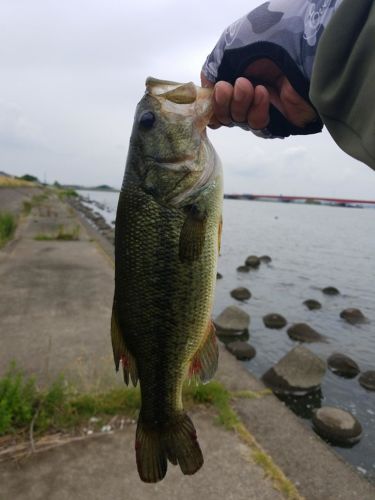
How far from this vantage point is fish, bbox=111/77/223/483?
1918mm

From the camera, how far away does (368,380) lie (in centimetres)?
845

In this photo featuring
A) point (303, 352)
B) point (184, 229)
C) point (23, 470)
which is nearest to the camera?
point (184, 229)

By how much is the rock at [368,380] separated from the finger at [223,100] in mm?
7853

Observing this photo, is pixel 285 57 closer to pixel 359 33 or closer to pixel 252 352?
pixel 359 33

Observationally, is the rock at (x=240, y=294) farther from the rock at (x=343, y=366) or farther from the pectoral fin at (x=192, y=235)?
the pectoral fin at (x=192, y=235)

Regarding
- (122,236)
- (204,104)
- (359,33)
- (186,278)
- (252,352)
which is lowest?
(252,352)

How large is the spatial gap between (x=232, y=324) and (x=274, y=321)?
1704mm

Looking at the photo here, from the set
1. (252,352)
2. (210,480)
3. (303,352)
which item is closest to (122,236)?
(210,480)

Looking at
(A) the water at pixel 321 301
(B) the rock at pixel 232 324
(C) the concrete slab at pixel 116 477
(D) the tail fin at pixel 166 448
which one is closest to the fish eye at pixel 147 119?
(D) the tail fin at pixel 166 448

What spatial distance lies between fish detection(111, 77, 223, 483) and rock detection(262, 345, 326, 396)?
6.03 metres

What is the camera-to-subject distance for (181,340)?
2.01 metres

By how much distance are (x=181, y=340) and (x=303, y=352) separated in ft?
20.4

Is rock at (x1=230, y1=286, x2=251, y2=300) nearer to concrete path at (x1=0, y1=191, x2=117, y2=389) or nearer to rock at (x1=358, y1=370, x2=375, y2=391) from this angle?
concrete path at (x1=0, y1=191, x2=117, y2=389)

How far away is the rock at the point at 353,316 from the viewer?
521 inches
